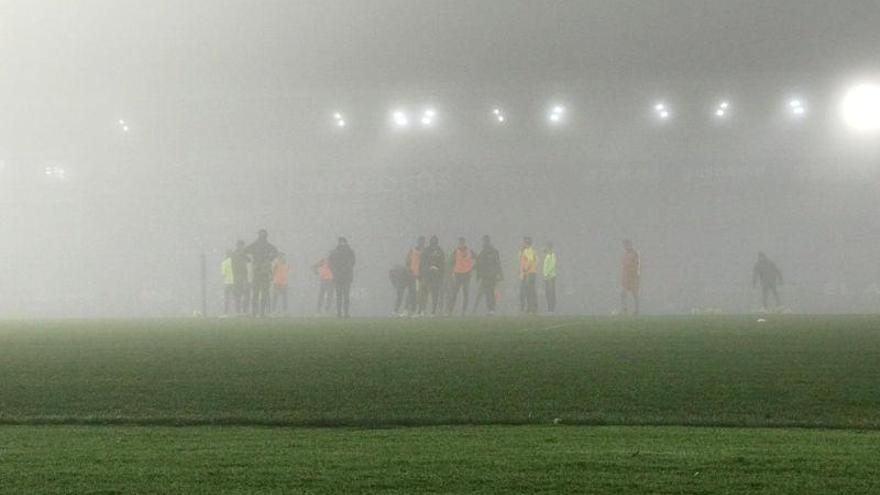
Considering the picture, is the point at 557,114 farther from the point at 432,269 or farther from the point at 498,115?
the point at 432,269

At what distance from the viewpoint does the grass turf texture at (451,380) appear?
6.45m

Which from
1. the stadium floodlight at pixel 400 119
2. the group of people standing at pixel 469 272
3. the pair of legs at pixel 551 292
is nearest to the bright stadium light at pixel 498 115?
the stadium floodlight at pixel 400 119

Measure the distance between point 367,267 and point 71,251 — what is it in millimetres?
10987

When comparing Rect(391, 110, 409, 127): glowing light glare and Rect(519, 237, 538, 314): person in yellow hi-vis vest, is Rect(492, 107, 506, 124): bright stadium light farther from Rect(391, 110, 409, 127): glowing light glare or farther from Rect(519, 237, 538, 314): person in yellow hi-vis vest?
Rect(519, 237, 538, 314): person in yellow hi-vis vest

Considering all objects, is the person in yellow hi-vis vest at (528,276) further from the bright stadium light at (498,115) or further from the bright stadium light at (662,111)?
the bright stadium light at (498,115)

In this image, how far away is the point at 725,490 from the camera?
403 cm

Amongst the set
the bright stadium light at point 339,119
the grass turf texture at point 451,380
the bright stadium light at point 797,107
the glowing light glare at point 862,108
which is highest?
the bright stadium light at point 339,119

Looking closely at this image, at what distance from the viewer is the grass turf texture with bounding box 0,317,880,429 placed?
6.45 meters

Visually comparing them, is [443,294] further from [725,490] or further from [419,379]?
[725,490]

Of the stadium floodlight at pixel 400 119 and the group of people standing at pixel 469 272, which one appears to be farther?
the stadium floodlight at pixel 400 119

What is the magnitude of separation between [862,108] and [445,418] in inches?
1481

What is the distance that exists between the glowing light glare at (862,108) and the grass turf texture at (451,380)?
2850 centimetres

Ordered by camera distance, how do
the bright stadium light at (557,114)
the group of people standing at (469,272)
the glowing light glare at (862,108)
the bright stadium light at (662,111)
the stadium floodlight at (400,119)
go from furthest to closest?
the bright stadium light at (557,114)
the stadium floodlight at (400,119)
the bright stadium light at (662,111)
the glowing light glare at (862,108)
the group of people standing at (469,272)

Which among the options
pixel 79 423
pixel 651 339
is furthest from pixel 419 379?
pixel 651 339
